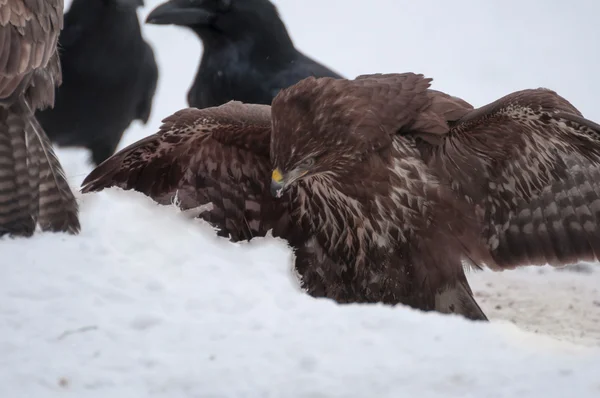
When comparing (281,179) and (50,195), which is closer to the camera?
(281,179)

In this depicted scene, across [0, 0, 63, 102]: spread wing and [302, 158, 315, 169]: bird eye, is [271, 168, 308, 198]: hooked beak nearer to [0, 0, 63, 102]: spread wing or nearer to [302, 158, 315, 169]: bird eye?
[302, 158, 315, 169]: bird eye

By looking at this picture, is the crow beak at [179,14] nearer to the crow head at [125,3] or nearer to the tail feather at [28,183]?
the crow head at [125,3]

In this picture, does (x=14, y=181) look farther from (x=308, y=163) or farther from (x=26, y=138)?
(x=308, y=163)

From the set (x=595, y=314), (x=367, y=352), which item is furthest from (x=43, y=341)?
(x=595, y=314)

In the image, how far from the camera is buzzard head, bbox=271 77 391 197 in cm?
315

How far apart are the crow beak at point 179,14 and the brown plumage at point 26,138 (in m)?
1.40

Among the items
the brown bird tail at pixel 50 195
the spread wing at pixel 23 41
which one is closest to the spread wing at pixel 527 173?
the brown bird tail at pixel 50 195

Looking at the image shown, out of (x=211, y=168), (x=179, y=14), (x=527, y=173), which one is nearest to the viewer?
(x=527, y=173)

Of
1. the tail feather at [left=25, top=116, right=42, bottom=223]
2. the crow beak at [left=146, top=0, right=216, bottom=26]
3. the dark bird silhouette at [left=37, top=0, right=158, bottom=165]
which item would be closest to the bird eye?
the tail feather at [left=25, top=116, right=42, bottom=223]

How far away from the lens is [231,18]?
4.98 metres

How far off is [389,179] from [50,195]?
3.98 feet

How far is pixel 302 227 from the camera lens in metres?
3.56

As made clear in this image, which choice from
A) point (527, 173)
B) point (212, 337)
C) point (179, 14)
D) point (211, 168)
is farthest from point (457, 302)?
point (179, 14)

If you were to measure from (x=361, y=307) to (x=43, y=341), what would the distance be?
3.38ft
